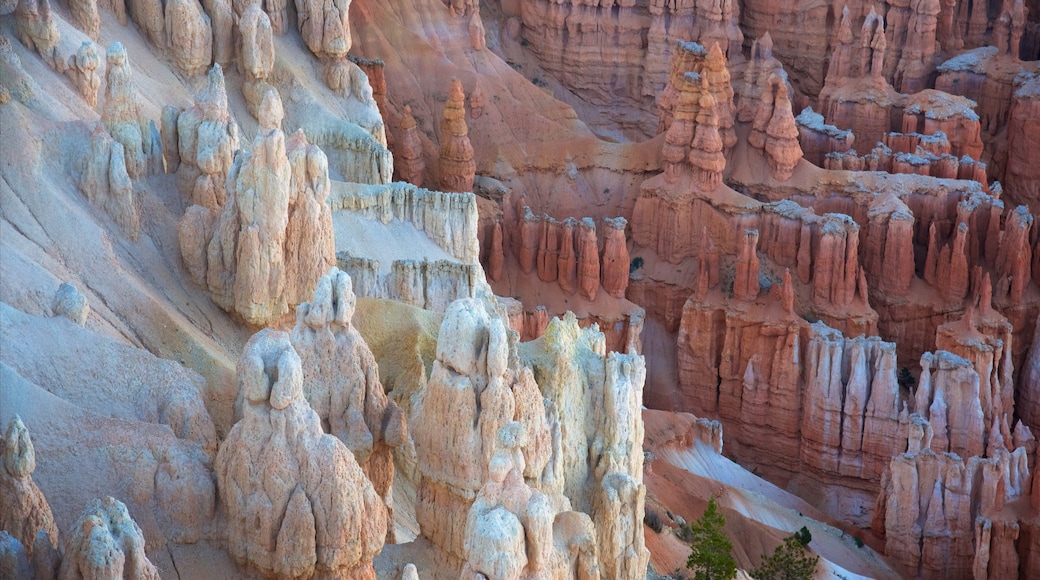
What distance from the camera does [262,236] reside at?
95.5 ft

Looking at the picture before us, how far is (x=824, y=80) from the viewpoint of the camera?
242 feet

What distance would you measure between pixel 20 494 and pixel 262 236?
30.3 feet

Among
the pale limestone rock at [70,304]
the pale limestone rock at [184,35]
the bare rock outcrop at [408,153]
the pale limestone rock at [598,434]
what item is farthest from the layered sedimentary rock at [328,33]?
the pale limestone rock at [70,304]

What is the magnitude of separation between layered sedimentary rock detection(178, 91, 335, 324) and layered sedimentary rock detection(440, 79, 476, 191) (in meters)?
28.3

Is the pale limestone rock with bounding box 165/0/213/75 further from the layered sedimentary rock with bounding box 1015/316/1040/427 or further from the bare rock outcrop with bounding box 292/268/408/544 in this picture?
the layered sedimentary rock with bounding box 1015/316/1040/427

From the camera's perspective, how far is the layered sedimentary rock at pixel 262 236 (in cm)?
2897

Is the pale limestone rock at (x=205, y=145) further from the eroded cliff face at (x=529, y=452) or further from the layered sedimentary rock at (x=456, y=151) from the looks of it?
the layered sedimentary rock at (x=456, y=151)

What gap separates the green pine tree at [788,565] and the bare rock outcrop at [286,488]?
19002 mm

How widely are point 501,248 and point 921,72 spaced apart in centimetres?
2391

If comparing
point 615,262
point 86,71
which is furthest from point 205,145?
point 615,262

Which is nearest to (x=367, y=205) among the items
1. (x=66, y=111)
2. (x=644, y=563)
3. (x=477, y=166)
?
(x=66, y=111)

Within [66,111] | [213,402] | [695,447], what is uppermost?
[66,111]

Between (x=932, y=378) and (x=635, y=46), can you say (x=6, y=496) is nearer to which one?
(x=932, y=378)

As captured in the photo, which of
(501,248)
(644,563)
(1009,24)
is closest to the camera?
(644,563)
